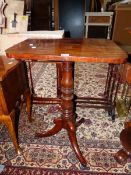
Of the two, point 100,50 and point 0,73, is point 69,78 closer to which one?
point 100,50

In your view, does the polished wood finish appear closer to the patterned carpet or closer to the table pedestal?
the patterned carpet

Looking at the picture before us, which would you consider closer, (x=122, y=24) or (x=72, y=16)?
(x=122, y=24)

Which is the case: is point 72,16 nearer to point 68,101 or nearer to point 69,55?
point 68,101

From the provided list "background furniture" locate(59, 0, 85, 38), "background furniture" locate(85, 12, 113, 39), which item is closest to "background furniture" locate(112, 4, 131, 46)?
"background furniture" locate(85, 12, 113, 39)

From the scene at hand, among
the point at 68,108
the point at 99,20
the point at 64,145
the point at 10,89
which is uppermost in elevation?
the point at 99,20

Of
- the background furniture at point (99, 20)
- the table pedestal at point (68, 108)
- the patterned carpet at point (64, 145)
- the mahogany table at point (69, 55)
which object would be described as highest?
the background furniture at point (99, 20)

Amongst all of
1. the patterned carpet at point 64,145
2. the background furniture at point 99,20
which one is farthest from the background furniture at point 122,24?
Result: the patterned carpet at point 64,145

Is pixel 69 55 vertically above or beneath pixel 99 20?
beneath

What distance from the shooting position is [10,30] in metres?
2.17

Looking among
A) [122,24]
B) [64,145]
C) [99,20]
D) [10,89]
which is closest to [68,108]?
[64,145]

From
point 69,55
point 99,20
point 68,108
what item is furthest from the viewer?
point 99,20

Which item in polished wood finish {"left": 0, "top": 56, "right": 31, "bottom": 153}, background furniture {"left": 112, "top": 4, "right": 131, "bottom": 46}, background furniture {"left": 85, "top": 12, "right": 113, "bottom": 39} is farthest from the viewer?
background furniture {"left": 85, "top": 12, "right": 113, "bottom": 39}

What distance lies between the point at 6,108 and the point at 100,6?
15.3 feet

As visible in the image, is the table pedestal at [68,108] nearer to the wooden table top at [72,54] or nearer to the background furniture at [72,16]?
the wooden table top at [72,54]
